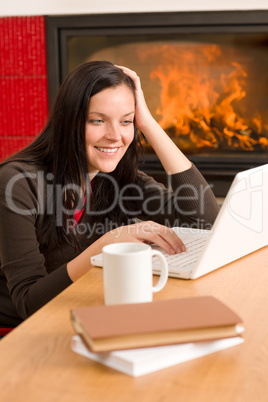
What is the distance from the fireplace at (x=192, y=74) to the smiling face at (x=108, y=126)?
1448 mm

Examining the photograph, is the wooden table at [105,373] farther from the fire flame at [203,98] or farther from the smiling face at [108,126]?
the fire flame at [203,98]

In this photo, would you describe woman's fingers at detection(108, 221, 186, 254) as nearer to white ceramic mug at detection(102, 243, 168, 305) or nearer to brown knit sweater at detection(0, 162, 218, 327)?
brown knit sweater at detection(0, 162, 218, 327)

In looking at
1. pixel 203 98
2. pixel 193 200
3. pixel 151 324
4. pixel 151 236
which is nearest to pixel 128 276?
pixel 151 324

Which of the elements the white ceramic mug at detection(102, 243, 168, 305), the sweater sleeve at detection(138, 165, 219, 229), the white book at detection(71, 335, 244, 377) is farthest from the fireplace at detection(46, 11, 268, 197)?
the white book at detection(71, 335, 244, 377)

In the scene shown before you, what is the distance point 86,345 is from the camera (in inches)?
24.4

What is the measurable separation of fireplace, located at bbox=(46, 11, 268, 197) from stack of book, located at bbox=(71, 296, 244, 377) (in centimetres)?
221

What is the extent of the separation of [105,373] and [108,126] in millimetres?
840

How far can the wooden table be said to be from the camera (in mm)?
566

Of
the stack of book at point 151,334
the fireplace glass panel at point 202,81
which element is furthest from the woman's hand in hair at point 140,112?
the fireplace glass panel at point 202,81

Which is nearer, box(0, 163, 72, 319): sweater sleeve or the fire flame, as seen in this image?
box(0, 163, 72, 319): sweater sleeve

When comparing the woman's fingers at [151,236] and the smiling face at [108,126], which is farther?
the smiling face at [108,126]

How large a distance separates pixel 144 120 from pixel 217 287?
71 centimetres

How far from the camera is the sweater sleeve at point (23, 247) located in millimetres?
1033

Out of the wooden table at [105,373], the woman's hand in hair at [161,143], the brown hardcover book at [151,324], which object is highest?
the woman's hand in hair at [161,143]
